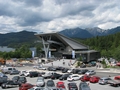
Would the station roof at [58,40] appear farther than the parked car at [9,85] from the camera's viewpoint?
Yes

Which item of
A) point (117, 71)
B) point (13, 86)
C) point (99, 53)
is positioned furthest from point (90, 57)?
point (13, 86)

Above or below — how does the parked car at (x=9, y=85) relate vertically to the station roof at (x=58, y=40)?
below

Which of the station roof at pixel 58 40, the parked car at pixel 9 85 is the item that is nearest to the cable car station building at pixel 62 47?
the station roof at pixel 58 40

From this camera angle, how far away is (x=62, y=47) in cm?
11606

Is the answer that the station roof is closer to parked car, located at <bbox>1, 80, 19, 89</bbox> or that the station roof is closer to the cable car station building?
the cable car station building

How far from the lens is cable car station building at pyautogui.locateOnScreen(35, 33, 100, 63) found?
10681cm

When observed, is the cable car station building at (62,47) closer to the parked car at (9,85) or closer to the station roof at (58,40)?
the station roof at (58,40)

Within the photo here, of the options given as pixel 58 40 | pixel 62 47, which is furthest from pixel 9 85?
pixel 62 47

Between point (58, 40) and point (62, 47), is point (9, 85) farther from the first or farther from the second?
point (62, 47)

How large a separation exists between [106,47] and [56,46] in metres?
44.5

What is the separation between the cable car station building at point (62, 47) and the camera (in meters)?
107

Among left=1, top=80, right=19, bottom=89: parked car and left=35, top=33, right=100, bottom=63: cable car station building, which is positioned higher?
left=35, top=33, right=100, bottom=63: cable car station building

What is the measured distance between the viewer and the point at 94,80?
38.2 meters

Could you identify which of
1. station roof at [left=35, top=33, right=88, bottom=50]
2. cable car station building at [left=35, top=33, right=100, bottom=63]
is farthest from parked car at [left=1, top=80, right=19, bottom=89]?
station roof at [left=35, top=33, right=88, bottom=50]
